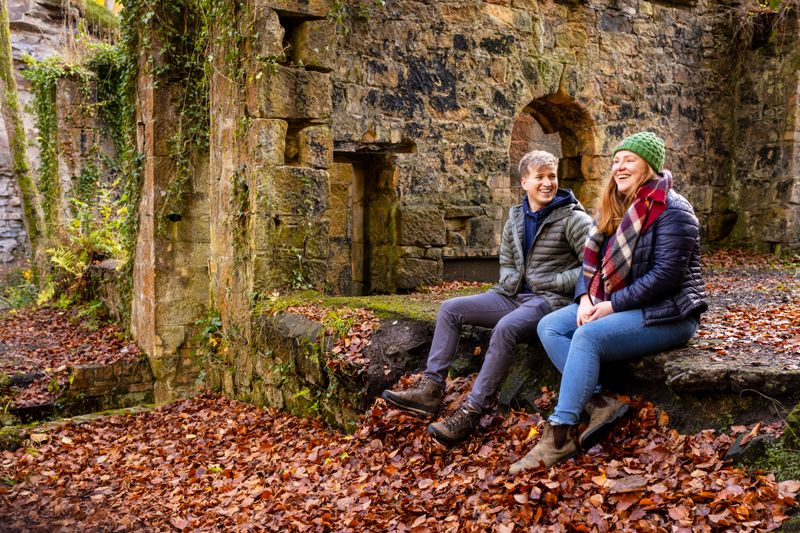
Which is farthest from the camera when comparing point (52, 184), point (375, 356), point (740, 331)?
point (52, 184)

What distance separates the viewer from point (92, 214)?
Answer: 13.5 meters

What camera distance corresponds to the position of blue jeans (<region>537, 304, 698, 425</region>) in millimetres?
3715

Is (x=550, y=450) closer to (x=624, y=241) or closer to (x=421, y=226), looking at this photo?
(x=624, y=241)

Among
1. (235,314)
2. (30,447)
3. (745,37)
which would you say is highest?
(745,37)

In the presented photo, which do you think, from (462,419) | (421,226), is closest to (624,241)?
(462,419)

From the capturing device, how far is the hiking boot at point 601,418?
3791 mm

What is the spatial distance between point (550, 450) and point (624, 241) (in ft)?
3.78

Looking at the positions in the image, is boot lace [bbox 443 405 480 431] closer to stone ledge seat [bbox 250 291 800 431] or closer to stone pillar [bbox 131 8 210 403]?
stone ledge seat [bbox 250 291 800 431]

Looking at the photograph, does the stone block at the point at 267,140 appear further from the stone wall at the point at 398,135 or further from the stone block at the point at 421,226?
the stone block at the point at 421,226

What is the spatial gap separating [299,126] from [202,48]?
220 cm

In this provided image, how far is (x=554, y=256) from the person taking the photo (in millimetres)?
4531

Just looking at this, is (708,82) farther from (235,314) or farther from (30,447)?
(30,447)

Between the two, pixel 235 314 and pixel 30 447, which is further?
pixel 235 314

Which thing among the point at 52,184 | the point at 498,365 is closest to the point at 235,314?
the point at 498,365
